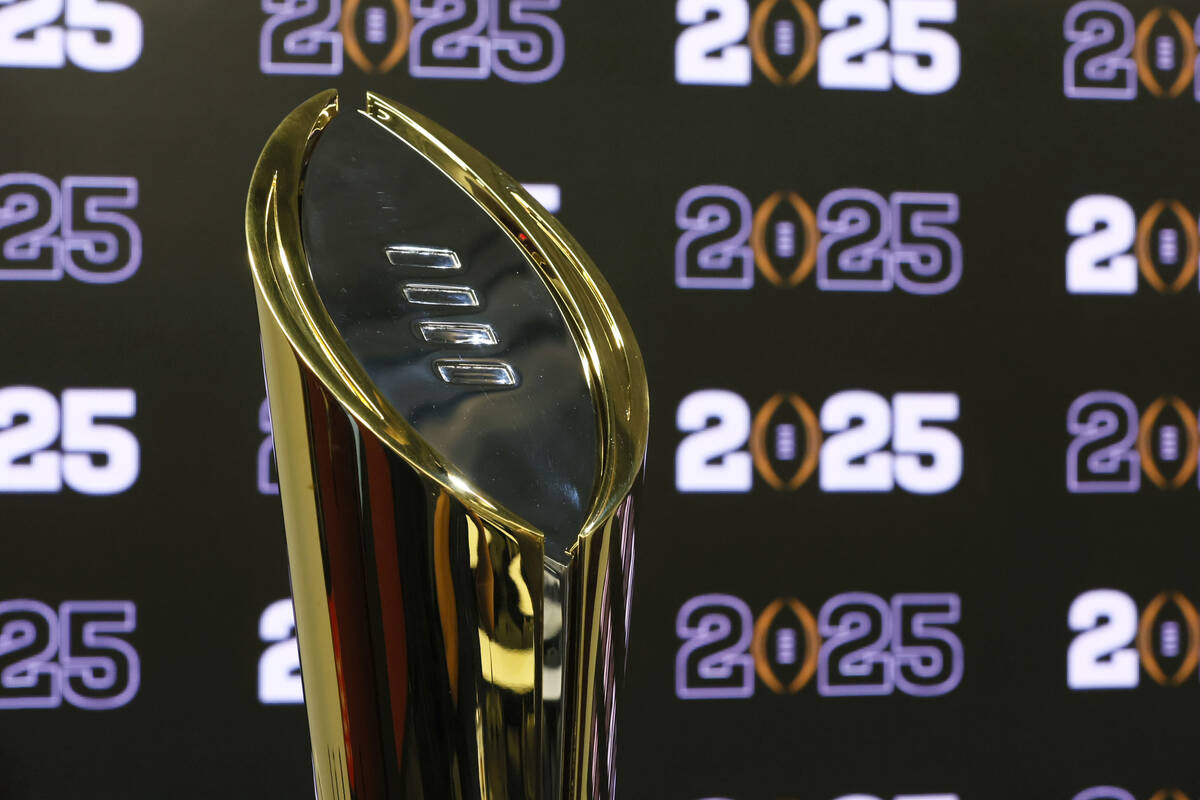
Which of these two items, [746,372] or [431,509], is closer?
[431,509]

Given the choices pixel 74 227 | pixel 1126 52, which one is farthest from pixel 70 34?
pixel 1126 52

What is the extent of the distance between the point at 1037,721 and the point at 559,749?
79.6 inches

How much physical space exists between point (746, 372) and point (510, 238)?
1.66m

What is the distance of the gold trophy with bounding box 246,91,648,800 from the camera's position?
18 cm

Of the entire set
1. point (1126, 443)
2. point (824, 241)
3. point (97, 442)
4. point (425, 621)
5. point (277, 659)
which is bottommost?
point (277, 659)

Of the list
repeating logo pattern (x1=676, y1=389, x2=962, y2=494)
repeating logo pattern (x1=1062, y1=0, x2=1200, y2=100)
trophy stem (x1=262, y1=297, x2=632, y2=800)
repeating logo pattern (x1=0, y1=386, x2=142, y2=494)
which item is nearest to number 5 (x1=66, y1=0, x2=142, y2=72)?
repeating logo pattern (x1=0, y1=386, x2=142, y2=494)

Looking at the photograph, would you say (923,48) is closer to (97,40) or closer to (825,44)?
(825,44)

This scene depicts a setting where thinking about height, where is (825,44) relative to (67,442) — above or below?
above

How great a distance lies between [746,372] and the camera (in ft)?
6.17

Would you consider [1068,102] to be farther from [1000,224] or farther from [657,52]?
[657,52]

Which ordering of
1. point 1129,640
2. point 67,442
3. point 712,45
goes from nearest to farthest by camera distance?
point 67,442, point 712,45, point 1129,640

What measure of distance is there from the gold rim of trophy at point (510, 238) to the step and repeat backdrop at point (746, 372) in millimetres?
1573

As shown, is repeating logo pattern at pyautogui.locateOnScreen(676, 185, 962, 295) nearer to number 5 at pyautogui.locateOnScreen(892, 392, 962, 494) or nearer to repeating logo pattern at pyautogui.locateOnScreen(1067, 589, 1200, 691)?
number 5 at pyautogui.locateOnScreen(892, 392, 962, 494)

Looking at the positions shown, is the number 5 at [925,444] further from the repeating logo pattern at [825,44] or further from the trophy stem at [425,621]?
the trophy stem at [425,621]
